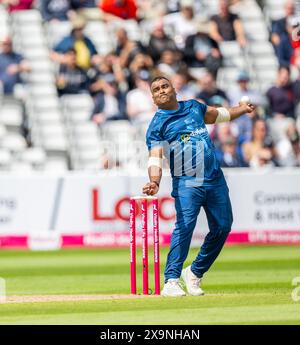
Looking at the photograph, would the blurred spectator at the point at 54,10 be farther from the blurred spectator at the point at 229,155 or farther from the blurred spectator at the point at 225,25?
the blurred spectator at the point at 229,155

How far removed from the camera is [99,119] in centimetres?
2294

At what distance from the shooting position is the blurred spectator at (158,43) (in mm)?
24062

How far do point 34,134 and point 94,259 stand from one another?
5794mm

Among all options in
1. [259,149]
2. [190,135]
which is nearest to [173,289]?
[190,135]

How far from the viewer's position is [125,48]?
24.0 metres

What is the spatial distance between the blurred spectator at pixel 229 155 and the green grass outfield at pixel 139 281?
1.68 meters

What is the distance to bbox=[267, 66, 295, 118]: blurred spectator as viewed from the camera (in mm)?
23938

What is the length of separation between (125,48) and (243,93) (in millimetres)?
2482

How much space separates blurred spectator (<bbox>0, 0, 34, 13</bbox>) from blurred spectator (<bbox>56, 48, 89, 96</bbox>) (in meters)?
1.76

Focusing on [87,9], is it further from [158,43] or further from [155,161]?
[155,161]

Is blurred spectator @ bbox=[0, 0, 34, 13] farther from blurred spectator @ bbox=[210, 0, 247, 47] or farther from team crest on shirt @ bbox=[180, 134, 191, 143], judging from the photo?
team crest on shirt @ bbox=[180, 134, 191, 143]

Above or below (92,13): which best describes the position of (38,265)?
below
